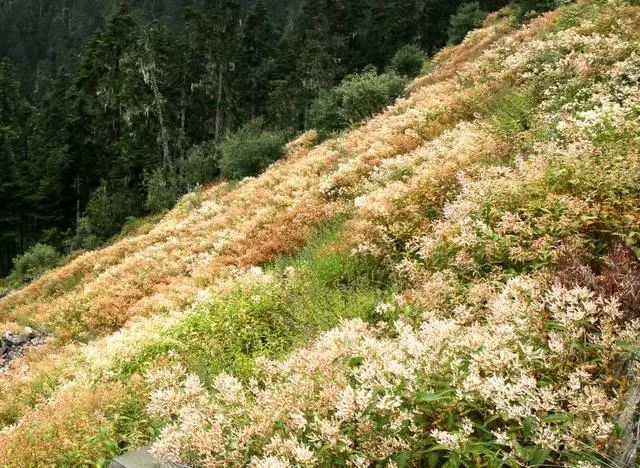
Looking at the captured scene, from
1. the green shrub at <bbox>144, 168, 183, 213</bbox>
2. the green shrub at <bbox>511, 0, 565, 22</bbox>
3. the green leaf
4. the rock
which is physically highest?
the green shrub at <bbox>511, 0, 565, 22</bbox>

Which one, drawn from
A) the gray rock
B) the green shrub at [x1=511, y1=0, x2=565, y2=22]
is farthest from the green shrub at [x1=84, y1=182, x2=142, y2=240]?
the gray rock

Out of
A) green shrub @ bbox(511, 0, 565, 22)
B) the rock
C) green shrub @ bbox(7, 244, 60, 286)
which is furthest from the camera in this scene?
green shrub @ bbox(7, 244, 60, 286)

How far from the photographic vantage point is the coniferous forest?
41156mm

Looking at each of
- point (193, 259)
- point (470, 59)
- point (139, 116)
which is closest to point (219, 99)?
point (139, 116)

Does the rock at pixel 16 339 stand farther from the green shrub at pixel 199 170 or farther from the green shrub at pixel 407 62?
the green shrub at pixel 407 62

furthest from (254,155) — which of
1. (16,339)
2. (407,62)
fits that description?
(16,339)

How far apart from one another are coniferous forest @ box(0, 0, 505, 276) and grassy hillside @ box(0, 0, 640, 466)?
23.0 metres

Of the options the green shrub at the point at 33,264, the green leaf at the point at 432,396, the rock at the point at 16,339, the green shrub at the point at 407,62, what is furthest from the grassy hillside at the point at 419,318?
the green shrub at the point at 407,62

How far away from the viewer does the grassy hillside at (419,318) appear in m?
2.93

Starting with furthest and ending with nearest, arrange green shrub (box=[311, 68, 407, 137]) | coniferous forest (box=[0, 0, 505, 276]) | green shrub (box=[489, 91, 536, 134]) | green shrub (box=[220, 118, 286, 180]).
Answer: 1. coniferous forest (box=[0, 0, 505, 276])
2. green shrub (box=[220, 118, 286, 180])
3. green shrub (box=[311, 68, 407, 137])
4. green shrub (box=[489, 91, 536, 134])

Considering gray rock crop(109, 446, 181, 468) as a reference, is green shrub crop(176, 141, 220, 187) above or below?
below

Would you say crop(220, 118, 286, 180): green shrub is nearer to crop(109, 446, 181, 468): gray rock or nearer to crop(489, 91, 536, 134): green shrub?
crop(489, 91, 536, 134): green shrub

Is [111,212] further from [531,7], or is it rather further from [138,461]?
[138,461]

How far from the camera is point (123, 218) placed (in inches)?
1630
